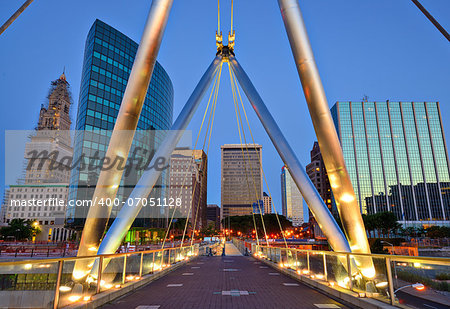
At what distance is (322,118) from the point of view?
9484mm

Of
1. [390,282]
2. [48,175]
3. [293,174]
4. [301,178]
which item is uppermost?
[48,175]

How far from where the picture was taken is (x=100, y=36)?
189 ft

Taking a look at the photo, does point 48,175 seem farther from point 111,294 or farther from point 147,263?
point 111,294

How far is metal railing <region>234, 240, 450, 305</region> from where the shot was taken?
16.9 feet

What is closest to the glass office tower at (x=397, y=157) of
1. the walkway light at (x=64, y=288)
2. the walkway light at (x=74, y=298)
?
the walkway light at (x=74, y=298)

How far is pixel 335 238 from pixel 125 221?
7.41 meters

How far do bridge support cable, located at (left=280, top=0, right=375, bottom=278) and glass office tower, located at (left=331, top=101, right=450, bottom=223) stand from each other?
102746 mm

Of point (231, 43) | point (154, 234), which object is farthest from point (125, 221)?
point (154, 234)

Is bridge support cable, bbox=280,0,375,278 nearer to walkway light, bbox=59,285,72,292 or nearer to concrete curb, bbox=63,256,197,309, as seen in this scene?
concrete curb, bbox=63,256,197,309

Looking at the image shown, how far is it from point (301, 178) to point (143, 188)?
6.40 meters

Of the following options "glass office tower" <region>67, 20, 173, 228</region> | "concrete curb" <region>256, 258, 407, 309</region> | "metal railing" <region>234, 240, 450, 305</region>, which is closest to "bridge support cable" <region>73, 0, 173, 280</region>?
"concrete curb" <region>256, 258, 407, 309</region>

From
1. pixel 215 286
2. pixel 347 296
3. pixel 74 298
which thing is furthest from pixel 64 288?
pixel 347 296

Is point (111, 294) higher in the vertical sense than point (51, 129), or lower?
lower

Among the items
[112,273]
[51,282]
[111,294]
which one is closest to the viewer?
[51,282]
